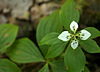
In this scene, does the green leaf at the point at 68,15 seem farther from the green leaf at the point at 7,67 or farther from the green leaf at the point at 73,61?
the green leaf at the point at 7,67

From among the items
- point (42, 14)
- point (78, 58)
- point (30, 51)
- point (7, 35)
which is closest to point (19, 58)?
point (30, 51)

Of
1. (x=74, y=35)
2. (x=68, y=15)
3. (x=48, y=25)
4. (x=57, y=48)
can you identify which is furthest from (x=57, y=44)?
(x=48, y=25)

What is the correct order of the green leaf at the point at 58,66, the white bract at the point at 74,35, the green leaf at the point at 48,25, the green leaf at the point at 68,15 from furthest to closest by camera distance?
the green leaf at the point at 48,25
the green leaf at the point at 58,66
the green leaf at the point at 68,15
the white bract at the point at 74,35

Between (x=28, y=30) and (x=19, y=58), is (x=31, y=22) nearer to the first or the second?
(x=28, y=30)

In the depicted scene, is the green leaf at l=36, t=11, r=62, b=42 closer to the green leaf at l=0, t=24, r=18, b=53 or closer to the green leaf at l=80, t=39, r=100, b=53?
the green leaf at l=0, t=24, r=18, b=53

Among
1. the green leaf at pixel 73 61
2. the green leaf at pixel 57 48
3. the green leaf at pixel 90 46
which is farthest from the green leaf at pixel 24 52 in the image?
the green leaf at pixel 90 46

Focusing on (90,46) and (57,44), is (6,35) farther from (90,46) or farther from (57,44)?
(90,46)
